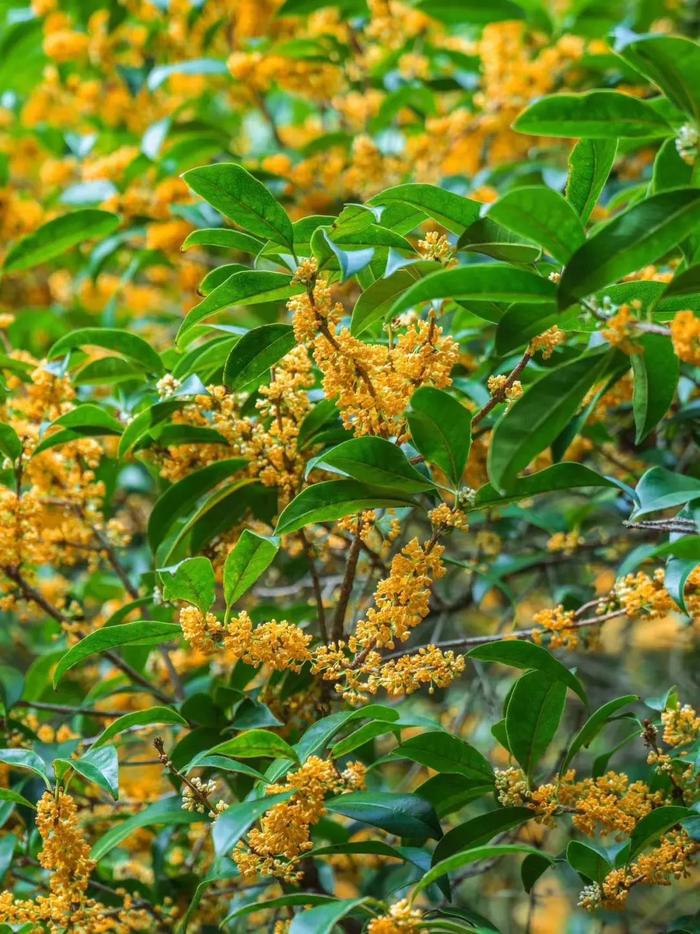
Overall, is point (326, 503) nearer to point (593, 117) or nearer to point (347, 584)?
point (347, 584)

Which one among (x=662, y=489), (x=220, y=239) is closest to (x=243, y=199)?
(x=220, y=239)

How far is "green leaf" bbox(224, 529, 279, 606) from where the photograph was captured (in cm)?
142

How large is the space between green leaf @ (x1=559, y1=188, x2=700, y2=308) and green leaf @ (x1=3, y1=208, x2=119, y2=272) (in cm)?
134

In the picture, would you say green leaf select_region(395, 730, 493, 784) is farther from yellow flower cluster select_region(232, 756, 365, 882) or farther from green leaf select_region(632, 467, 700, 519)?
green leaf select_region(632, 467, 700, 519)

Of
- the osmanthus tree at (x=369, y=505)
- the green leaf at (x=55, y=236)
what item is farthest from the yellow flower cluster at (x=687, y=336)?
Answer: the green leaf at (x=55, y=236)

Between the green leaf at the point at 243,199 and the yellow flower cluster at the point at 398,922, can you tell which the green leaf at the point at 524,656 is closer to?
the yellow flower cluster at the point at 398,922

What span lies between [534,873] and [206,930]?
0.76 metres

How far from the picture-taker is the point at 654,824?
136 cm

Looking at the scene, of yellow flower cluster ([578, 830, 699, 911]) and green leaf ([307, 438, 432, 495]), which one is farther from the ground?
green leaf ([307, 438, 432, 495])

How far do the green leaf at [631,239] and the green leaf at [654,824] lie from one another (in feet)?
2.36

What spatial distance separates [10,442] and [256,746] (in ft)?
2.33

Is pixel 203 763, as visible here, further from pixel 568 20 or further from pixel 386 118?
pixel 568 20

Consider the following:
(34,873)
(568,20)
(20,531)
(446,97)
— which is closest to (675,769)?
(20,531)

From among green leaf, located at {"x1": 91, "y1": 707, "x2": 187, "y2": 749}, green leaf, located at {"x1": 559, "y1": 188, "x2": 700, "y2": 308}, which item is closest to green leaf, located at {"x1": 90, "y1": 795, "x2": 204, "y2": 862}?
green leaf, located at {"x1": 91, "y1": 707, "x2": 187, "y2": 749}
